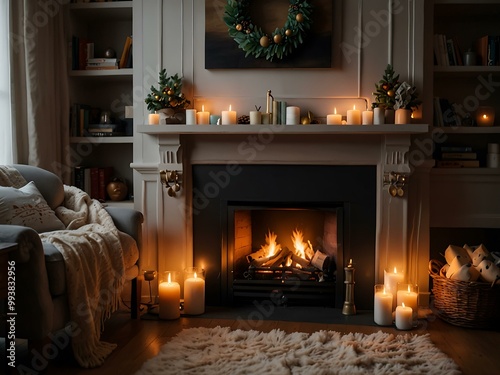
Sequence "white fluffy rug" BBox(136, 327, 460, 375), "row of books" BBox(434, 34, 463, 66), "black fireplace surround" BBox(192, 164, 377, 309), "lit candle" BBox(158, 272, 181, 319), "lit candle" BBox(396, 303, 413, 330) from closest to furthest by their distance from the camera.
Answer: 1. "white fluffy rug" BBox(136, 327, 460, 375)
2. "lit candle" BBox(396, 303, 413, 330)
3. "lit candle" BBox(158, 272, 181, 319)
4. "black fireplace surround" BBox(192, 164, 377, 309)
5. "row of books" BBox(434, 34, 463, 66)

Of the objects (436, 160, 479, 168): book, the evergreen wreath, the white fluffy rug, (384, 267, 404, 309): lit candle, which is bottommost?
the white fluffy rug

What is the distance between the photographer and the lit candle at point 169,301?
324cm

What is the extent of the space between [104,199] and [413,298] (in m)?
2.08

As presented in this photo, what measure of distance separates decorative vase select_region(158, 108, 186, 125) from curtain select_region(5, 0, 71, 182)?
0.73m

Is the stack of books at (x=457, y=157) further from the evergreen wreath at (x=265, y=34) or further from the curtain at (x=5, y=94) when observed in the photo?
the curtain at (x=5, y=94)

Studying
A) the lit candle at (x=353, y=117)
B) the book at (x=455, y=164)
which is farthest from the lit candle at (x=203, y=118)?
the book at (x=455, y=164)

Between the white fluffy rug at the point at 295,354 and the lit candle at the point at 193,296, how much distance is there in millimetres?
325

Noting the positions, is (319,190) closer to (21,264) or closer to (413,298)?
(413,298)

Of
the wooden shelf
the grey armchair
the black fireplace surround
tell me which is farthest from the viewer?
the wooden shelf

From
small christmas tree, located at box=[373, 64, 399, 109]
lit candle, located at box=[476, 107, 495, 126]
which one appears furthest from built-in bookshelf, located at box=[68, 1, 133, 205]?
lit candle, located at box=[476, 107, 495, 126]

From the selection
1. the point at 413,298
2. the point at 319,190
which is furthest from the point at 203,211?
the point at 413,298

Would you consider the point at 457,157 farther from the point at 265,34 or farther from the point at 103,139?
the point at 103,139

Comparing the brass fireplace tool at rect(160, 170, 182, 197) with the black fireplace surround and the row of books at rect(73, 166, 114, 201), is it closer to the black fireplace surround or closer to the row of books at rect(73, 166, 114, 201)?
the black fireplace surround

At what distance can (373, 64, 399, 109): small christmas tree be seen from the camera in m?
3.31
